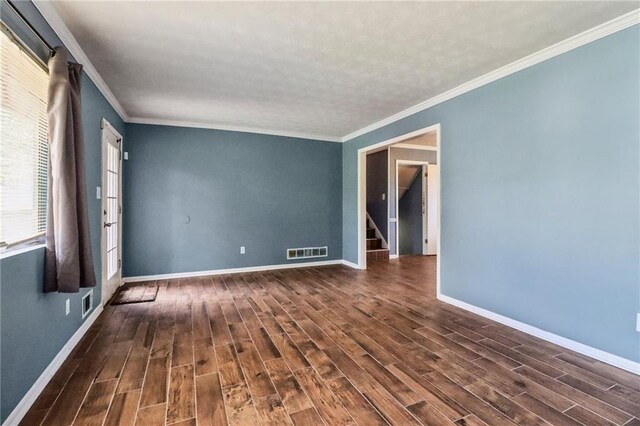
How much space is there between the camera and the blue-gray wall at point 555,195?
219cm

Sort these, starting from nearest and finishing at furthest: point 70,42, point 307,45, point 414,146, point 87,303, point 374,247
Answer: point 70,42 < point 307,45 < point 87,303 < point 374,247 < point 414,146

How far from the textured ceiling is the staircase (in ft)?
11.5

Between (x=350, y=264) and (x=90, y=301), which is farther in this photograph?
(x=350, y=264)

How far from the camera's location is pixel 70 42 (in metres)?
2.40

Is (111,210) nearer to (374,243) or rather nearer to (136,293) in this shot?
(136,293)

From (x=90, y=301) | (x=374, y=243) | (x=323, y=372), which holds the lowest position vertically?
(x=323, y=372)

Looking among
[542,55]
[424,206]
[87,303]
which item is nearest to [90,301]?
[87,303]

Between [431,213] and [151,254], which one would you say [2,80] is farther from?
[431,213]

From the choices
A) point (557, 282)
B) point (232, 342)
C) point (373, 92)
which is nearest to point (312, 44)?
point (373, 92)

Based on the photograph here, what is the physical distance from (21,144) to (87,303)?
5.65 feet

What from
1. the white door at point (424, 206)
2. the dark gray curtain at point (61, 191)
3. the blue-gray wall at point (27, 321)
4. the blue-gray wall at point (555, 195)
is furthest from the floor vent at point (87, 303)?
the white door at point (424, 206)

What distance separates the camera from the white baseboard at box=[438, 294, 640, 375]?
2.17 m

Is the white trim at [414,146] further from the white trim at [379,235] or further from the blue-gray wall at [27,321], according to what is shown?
the blue-gray wall at [27,321]

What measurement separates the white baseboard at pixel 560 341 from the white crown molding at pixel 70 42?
4.41 m
